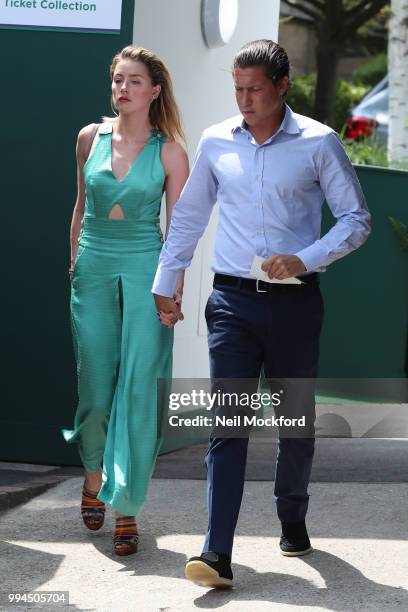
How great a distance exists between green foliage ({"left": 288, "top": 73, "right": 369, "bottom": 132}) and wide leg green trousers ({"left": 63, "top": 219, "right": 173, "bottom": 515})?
1717 cm

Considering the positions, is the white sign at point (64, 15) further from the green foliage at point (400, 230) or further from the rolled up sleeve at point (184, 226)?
the green foliage at point (400, 230)

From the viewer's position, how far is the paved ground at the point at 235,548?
489 cm

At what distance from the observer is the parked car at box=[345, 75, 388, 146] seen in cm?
1892

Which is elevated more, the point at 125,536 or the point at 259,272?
the point at 259,272

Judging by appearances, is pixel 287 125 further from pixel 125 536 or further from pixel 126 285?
pixel 125 536

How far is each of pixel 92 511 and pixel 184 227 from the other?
136 centimetres

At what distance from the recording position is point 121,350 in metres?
5.63

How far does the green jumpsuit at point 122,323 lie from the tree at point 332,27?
15.7 metres

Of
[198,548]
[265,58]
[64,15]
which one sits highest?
[64,15]

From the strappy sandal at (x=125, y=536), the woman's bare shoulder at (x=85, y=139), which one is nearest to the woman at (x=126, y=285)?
the strappy sandal at (x=125, y=536)

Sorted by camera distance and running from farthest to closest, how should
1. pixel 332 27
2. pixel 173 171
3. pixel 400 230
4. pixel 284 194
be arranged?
pixel 332 27 < pixel 400 230 < pixel 173 171 < pixel 284 194

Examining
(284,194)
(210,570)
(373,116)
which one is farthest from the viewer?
(373,116)

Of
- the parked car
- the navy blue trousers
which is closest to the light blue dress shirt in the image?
the navy blue trousers

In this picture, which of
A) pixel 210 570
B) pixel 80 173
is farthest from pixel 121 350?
pixel 210 570
